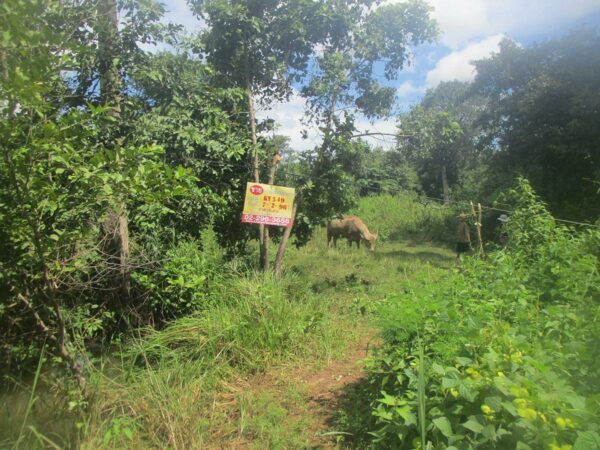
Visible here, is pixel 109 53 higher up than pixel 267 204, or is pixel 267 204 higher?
pixel 109 53

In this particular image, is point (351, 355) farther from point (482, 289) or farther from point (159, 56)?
point (159, 56)

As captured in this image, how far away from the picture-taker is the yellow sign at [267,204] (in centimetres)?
558

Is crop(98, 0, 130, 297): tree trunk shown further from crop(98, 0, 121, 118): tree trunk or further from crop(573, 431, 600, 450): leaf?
crop(573, 431, 600, 450): leaf

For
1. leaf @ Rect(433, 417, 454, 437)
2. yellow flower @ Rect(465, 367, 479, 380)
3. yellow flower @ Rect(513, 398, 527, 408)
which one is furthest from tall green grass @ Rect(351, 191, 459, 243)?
yellow flower @ Rect(513, 398, 527, 408)

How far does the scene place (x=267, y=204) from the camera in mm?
5680

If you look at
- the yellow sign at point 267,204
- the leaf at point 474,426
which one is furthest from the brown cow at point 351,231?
the leaf at point 474,426

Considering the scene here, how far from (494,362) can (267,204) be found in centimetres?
390

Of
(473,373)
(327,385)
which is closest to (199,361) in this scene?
(327,385)

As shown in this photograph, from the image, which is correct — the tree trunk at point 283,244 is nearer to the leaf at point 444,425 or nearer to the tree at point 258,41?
the tree at point 258,41

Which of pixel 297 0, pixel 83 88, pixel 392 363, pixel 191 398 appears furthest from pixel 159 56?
pixel 392 363

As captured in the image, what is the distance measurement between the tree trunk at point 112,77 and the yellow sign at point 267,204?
1.50 metres

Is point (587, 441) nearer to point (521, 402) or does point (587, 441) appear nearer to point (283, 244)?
point (521, 402)

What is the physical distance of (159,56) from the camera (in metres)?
4.89

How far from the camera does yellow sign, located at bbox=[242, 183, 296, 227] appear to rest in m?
5.58
